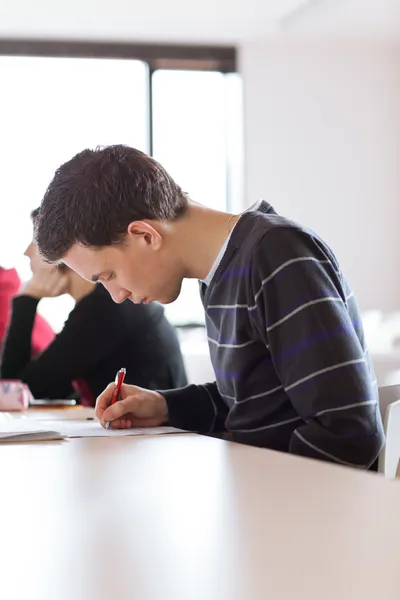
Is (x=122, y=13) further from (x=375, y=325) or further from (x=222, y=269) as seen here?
(x=222, y=269)

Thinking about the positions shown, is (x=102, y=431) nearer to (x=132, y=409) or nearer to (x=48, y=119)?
(x=132, y=409)

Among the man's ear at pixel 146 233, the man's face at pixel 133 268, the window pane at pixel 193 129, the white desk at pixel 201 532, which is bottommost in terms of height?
the white desk at pixel 201 532

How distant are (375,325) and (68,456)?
5.11 m

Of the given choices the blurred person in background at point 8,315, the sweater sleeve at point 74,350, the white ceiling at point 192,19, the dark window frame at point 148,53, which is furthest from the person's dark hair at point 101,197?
the dark window frame at point 148,53

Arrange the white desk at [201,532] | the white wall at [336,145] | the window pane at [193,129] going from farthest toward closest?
the white wall at [336,145] < the window pane at [193,129] < the white desk at [201,532]

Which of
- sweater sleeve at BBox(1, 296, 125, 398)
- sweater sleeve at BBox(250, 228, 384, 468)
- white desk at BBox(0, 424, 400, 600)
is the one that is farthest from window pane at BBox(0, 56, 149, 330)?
white desk at BBox(0, 424, 400, 600)

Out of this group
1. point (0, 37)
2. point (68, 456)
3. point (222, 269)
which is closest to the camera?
point (68, 456)

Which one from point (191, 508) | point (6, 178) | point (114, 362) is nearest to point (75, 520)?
point (191, 508)

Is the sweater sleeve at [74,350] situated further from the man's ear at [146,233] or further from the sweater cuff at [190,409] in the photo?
the man's ear at [146,233]

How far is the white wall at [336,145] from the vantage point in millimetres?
6629

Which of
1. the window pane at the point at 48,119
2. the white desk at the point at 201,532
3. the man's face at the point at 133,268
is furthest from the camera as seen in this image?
the window pane at the point at 48,119

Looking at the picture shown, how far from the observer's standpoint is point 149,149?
254 inches

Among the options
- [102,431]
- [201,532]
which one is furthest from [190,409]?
[201,532]

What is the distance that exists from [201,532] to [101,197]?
924 millimetres
